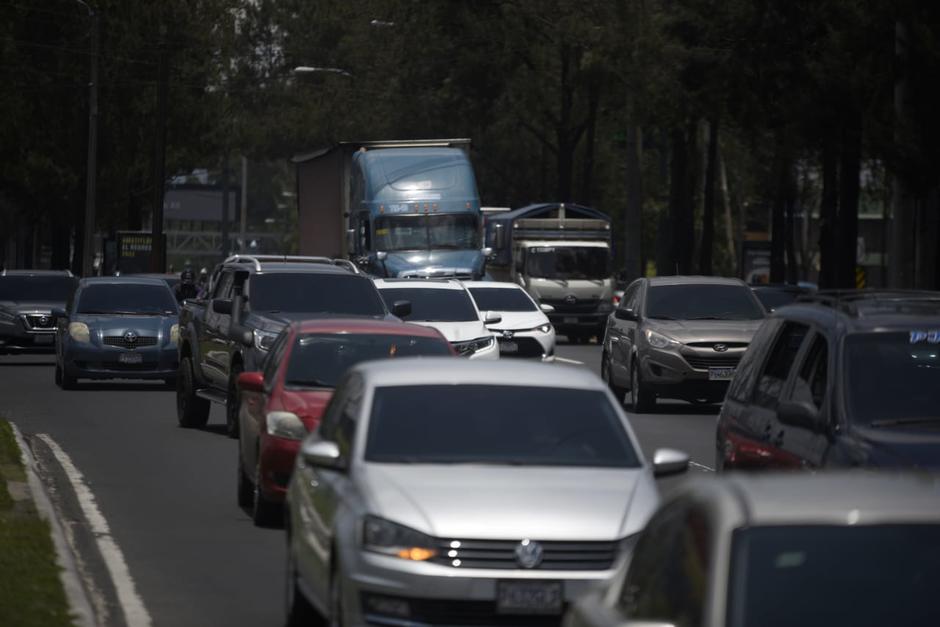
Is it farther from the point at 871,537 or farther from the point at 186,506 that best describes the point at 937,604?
the point at 186,506

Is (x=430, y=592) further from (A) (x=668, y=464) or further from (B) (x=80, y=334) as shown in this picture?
(B) (x=80, y=334)

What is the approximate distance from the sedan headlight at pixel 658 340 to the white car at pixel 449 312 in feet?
7.15

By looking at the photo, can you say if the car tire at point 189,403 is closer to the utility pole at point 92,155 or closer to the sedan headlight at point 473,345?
the sedan headlight at point 473,345

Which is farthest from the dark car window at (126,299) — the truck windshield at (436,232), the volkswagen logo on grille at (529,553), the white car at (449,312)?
the volkswagen logo on grille at (529,553)

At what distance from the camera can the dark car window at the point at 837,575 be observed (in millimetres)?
5195

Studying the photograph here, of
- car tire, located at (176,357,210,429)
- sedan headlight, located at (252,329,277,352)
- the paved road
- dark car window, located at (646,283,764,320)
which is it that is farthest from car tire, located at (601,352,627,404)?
sedan headlight, located at (252,329,277,352)

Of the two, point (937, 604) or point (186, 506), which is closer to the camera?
point (937, 604)

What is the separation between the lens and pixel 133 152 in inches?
2613

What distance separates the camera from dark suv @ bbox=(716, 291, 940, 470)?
374 inches

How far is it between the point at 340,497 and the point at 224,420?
16.7 meters

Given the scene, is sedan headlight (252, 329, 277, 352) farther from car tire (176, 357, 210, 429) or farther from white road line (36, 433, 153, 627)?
car tire (176, 357, 210, 429)

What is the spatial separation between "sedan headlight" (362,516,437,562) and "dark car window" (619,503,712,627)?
266 centimetres

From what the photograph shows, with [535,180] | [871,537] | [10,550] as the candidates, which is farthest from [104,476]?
[535,180]

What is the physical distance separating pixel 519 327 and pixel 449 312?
14.0 feet
